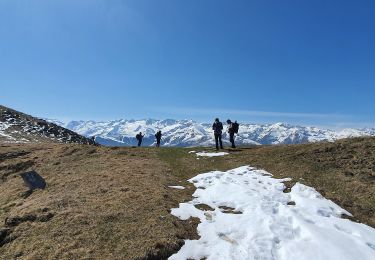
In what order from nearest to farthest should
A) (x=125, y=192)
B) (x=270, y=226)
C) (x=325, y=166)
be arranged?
(x=270, y=226) → (x=125, y=192) → (x=325, y=166)

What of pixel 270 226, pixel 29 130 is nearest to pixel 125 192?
pixel 270 226

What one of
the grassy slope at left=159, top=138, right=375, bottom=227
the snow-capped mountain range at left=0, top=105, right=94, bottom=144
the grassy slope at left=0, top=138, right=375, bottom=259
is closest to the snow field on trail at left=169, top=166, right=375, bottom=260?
the grassy slope at left=0, top=138, right=375, bottom=259

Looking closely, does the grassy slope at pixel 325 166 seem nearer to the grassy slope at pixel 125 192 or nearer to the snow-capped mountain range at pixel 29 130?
the grassy slope at pixel 125 192

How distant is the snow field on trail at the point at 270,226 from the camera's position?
15.9 m

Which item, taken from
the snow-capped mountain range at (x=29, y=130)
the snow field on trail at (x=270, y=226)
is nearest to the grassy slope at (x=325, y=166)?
the snow field on trail at (x=270, y=226)

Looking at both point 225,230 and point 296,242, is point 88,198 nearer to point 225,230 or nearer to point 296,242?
point 225,230

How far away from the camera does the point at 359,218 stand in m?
20.3

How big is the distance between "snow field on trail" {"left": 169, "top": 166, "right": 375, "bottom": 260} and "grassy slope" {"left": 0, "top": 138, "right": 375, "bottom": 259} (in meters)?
1.02

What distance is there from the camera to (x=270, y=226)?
18250 mm

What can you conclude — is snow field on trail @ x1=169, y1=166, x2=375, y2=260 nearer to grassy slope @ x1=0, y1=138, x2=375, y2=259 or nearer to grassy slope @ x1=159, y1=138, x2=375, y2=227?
grassy slope @ x1=0, y1=138, x2=375, y2=259

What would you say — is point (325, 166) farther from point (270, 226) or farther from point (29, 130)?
point (29, 130)

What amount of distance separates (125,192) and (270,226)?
389 inches

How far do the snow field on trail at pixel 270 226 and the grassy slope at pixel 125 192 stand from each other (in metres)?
1.02

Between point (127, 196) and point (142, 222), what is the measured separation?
14.7 ft
